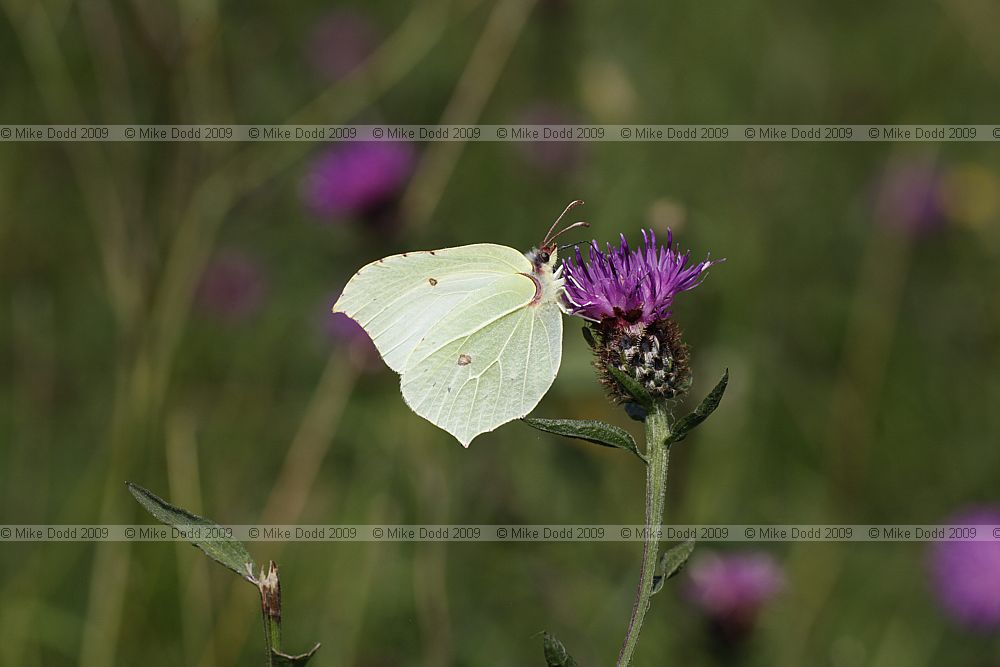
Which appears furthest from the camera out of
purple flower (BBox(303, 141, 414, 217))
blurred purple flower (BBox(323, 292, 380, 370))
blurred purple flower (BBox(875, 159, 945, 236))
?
blurred purple flower (BBox(875, 159, 945, 236))

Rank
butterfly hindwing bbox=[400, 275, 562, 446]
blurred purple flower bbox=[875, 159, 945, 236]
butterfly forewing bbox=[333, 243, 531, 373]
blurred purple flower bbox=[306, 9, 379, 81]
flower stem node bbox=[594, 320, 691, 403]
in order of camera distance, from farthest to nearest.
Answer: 1. blurred purple flower bbox=[306, 9, 379, 81]
2. blurred purple flower bbox=[875, 159, 945, 236]
3. butterfly forewing bbox=[333, 243, 531, 373]
4. butterfly hindwing bbox=[400, 275, 562, 446]
5. flower stem node bbox=[594, 320, 691, 403]

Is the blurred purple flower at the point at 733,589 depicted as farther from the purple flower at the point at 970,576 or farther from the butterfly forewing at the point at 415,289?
the butterfly forewing at the point at 415,289

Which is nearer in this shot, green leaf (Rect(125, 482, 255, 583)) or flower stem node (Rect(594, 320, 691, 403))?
green leaf (Rect(125, 482, 255, 583))

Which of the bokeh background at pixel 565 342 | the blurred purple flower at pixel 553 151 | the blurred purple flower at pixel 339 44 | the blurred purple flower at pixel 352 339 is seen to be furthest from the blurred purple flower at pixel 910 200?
the blurred purple flower at pixel 339 44

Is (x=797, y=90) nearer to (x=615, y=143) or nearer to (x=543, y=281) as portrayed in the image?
(x=615, y=143)

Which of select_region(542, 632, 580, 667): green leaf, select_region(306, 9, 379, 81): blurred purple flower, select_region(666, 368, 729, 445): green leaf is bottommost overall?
select_region(542, 632, 580, 667): green leaf

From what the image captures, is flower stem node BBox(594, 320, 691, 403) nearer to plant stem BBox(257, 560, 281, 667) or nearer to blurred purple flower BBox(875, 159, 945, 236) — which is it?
plant stem BBox(257, 560, 281, 667)

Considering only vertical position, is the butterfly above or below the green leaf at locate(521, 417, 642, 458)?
above

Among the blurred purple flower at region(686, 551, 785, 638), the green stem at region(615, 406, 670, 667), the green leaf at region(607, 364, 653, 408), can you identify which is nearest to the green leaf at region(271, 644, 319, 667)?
the green stem at region(615, 406, 670, 667)
